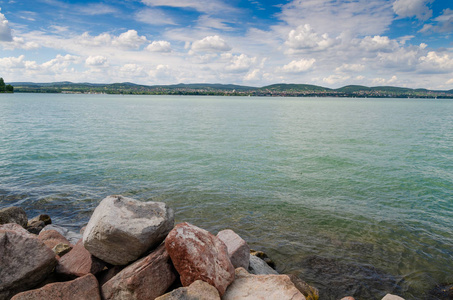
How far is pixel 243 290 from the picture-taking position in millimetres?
7883

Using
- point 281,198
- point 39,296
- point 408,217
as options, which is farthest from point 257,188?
point 39,296

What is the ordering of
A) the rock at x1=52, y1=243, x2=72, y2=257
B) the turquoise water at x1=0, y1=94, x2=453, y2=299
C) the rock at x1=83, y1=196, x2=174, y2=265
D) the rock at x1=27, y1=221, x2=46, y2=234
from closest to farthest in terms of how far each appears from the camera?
the rock at x1=83, y1=196, x2=174, y2=265 < the rock at x1=52, y1=243, x2=72, y2=257 < the turquoise water at x1=0, y1=94, x2=453, y2=299 < the rock at x1=27, y1=221, x2=46, y2=234

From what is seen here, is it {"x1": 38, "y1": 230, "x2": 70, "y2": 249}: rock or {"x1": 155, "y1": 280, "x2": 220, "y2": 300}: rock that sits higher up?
{"x1": 155, "y1": 280, "x2": 220, "y2": 300}: rock

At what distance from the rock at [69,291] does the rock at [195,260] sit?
209 cm

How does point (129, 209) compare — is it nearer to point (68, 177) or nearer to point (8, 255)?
point (8, 255)

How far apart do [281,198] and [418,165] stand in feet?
59.2

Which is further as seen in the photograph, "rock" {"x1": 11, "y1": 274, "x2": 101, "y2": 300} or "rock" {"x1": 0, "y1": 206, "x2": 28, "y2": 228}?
"rock" {"x1": 0, "y1": 206, "x2": 28, "y2": 228}

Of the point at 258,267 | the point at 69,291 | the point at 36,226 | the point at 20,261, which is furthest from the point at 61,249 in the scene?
the point at 258,267

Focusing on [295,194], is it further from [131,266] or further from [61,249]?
[61,249]

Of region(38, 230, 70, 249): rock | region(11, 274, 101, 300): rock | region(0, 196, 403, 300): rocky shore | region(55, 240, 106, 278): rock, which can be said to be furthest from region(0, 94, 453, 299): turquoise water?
region(11, 274, 101, 300): rock

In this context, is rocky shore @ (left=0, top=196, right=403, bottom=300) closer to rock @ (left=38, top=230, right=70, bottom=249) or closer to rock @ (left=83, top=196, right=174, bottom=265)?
rock @ (left=83, top=196, right=174, bottom=265)

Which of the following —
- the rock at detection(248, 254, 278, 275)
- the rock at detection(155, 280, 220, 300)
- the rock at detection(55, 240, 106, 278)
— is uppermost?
the rock at detection(155, 280, 220, 300)

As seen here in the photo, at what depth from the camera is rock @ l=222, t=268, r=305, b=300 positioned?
7598mm

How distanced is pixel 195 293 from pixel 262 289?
Answer: 6.36 ft
